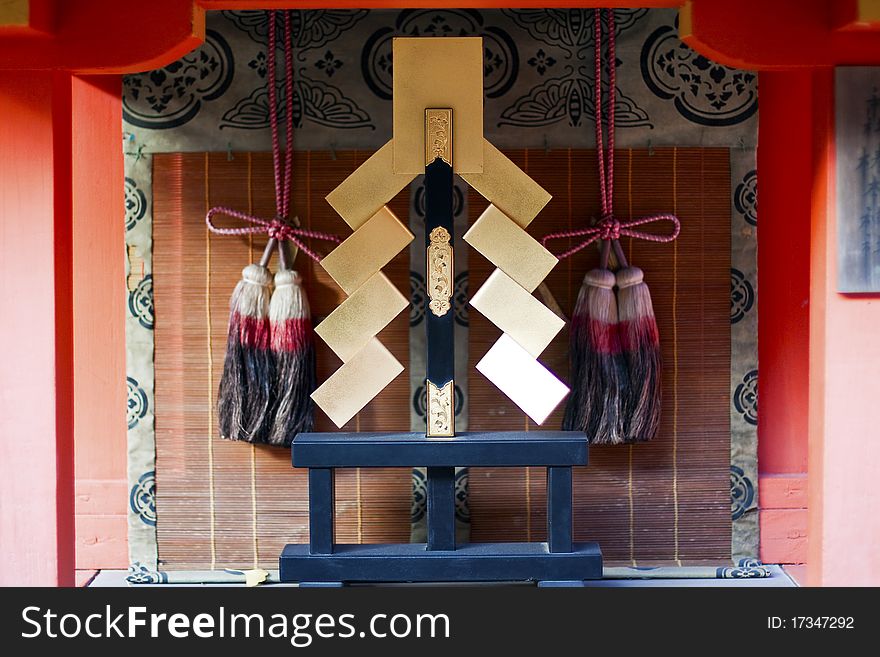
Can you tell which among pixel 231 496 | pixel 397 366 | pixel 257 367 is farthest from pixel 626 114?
pixel 231 496

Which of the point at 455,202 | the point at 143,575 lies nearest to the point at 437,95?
the point at 455,202

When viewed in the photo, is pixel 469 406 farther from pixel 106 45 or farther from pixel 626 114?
pixel 106 45

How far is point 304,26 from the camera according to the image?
9.55ft

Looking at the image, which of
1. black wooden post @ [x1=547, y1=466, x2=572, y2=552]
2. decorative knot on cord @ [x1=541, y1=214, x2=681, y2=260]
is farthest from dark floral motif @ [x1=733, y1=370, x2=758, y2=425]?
black wooden post @ [x1=547, y1=466, x2=572, y2=552]

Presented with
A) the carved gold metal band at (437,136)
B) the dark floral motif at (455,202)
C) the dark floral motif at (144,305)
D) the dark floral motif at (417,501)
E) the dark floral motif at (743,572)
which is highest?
the carved gold metal band at (437,136)

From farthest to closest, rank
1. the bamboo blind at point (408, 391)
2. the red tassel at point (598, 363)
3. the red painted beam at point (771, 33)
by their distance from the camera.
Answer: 1. the bamboo blind at point (408, 391)
2. the red tassel at point (598, 363)
3. the red painted beam at point (771, 33)

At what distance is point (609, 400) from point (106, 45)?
1811 millimetres

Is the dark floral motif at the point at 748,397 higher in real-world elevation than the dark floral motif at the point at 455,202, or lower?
lower

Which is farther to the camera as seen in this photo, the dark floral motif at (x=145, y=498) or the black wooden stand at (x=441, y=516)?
the dark floral motif at (x=145, y=498)

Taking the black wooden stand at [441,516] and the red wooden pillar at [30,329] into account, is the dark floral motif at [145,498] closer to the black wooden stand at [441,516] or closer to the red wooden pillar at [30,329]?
the red wooden pillar at [30,329]

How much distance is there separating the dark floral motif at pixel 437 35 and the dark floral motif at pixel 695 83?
0.45 m

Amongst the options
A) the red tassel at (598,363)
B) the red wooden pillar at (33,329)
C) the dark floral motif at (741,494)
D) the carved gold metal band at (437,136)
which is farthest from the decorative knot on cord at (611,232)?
the red wooden pillar at (33,329)

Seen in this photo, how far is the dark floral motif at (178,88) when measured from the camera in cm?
292

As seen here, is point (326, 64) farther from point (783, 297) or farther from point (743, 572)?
point (743, 572)
